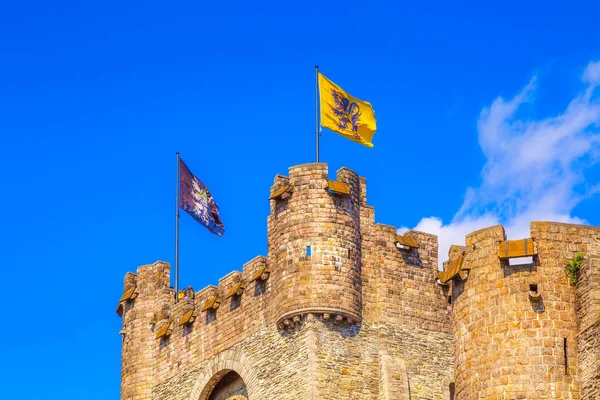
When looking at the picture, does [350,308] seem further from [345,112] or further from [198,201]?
[198,201]

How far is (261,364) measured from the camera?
56.9m

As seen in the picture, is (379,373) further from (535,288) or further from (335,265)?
(535,288)

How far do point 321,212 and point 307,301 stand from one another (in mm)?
3151

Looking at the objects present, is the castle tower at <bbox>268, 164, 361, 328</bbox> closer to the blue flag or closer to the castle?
the castle

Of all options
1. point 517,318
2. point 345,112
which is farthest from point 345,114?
Answer: point 517,318

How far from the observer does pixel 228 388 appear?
59594 millimetres

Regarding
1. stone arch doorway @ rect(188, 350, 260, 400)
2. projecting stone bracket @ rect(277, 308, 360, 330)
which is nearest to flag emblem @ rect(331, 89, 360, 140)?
projecting stone bracket @ rect(277, 308, 360, 330)

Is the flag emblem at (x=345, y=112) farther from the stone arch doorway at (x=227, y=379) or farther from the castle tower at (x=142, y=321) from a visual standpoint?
the castle tower at (x=142, y=321)

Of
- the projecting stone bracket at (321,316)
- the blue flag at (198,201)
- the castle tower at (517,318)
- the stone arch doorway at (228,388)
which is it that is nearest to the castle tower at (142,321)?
the blue flag at (198,201)

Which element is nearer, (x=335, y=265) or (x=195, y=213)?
(x=335, y=265)

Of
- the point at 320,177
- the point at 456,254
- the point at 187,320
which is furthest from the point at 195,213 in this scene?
the point at 456,254

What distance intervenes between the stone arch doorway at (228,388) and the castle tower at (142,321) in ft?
12.4

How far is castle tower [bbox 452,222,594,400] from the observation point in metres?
44.8

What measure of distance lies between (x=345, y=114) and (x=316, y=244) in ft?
20.4
